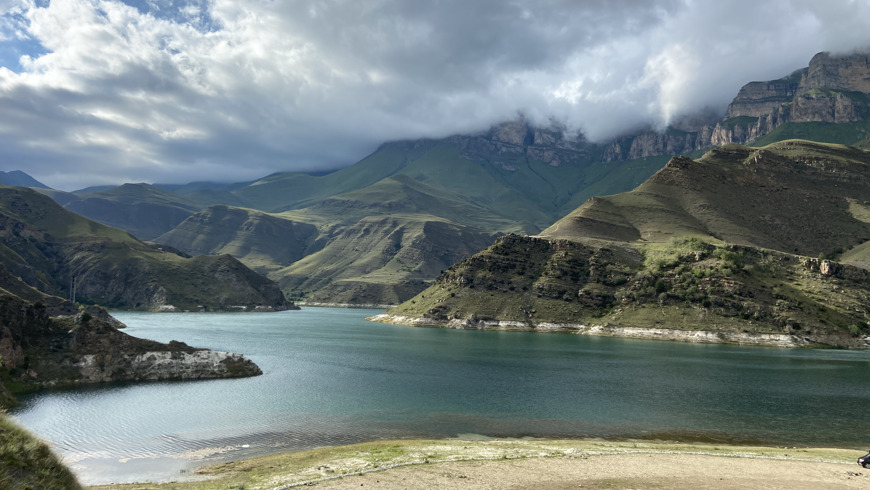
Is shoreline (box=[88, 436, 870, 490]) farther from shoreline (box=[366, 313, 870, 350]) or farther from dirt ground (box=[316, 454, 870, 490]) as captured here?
shoreline (box=[366, 313, 870, 350])

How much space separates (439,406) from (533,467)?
29.6 meters

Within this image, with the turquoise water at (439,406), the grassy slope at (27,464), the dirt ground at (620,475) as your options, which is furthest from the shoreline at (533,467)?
the grassy slope at (27,464)

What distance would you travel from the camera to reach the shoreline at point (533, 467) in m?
33.2

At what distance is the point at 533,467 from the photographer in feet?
122

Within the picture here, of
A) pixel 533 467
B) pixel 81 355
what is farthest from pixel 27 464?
pixel 81 355

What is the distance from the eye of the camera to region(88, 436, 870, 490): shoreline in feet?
109

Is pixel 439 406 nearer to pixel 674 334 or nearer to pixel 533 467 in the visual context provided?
pixel 533 467

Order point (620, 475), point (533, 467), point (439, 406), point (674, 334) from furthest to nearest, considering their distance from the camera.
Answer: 1. point (674, 334)
2. point (439, 406)
3. point (533, 467)
4. point (620, 475)

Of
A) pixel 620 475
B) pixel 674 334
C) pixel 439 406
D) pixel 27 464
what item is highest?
pixel 27 464

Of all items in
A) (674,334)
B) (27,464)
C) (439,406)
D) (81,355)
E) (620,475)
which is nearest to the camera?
(27,464)

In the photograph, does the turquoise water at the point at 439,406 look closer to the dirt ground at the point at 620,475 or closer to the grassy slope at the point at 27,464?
the dirt ground at the point at 620,475

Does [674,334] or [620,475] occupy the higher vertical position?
[620,475]

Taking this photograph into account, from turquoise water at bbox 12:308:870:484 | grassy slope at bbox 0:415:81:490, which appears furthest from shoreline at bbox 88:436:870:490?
grassy slope at bbox 0:415:81:490

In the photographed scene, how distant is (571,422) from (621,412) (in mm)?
9496
